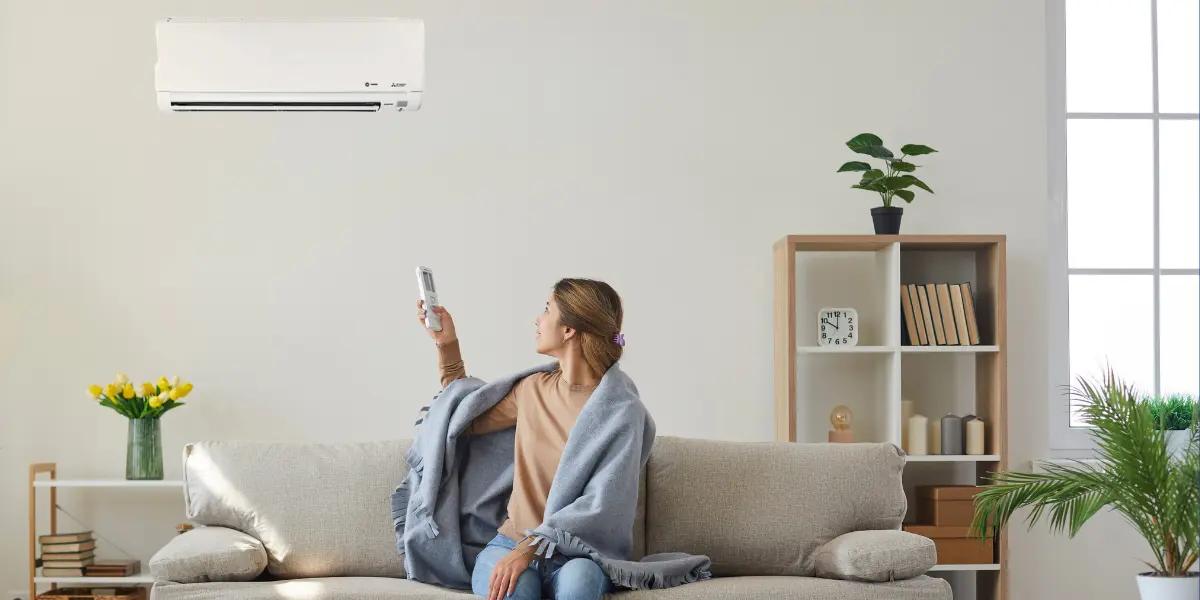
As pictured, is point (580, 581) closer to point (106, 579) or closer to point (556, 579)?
point (556, 579)

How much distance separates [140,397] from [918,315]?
2646 mm

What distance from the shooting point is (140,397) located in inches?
157

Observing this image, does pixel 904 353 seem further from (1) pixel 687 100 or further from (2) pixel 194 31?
(2) pixel 194 31

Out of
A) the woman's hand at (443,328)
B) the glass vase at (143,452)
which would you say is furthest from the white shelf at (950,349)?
the glass vase at (143,452)

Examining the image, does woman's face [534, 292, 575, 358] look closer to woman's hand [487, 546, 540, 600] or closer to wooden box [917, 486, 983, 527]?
woman's hand [487, 546, 540, 600]

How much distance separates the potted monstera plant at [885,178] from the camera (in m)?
3.95

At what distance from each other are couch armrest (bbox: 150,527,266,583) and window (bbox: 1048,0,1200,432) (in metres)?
2.94

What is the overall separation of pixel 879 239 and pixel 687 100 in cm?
90

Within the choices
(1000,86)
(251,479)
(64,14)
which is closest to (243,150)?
(64,14)

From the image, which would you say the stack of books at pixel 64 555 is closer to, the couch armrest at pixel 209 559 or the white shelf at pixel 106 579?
the white shelf at pixel 106 579

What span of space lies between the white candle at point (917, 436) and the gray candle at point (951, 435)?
0.07m

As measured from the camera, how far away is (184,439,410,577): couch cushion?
3031mm

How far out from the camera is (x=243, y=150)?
4305mm

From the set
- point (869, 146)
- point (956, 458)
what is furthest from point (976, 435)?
point (869, 146)
